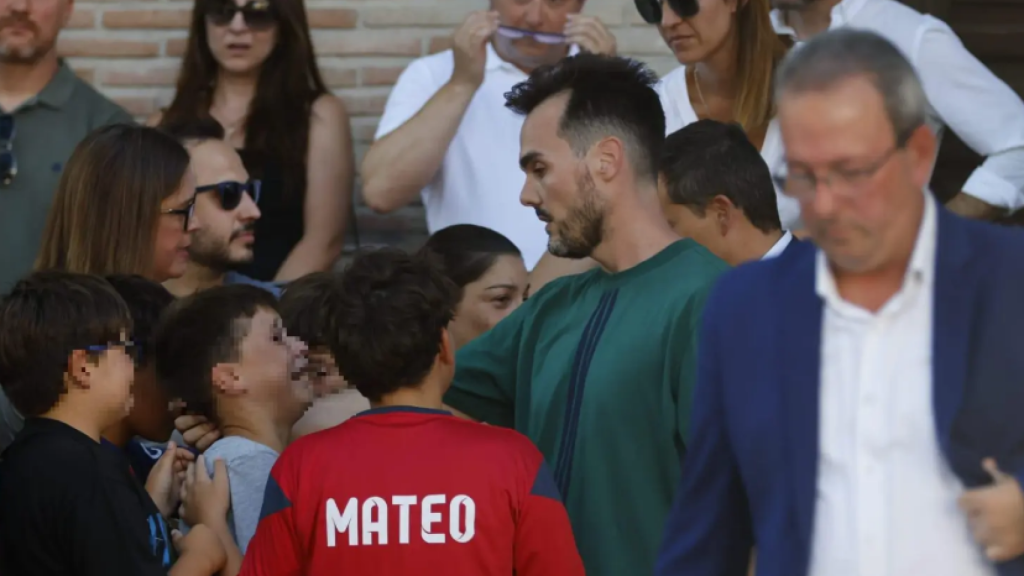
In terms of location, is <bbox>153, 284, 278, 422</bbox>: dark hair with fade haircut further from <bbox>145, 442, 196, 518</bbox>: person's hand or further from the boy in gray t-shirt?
<bbox>145, 442, 196, 518</bbox>: person's hand

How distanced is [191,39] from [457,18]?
3.67 feet

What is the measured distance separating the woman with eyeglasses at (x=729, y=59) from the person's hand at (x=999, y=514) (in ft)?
8.54

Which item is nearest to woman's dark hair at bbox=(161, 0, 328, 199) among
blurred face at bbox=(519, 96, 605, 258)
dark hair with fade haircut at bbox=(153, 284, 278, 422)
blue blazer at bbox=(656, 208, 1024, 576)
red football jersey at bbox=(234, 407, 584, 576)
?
dark hair with fade haircut at bbox=(153, 284, 278, 422)

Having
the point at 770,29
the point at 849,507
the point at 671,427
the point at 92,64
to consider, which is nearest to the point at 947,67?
the point at 770,29

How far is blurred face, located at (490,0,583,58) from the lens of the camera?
528 cm

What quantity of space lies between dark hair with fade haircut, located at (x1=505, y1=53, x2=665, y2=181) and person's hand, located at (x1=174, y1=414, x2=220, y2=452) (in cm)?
102

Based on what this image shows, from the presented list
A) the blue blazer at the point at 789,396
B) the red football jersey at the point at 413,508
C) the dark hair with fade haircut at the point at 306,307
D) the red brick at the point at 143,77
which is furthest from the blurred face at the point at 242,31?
the blue blazer at the point at 789,396

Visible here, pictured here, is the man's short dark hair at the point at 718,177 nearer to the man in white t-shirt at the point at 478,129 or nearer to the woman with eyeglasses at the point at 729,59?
the woman with eyeglasses at the point at 729,59

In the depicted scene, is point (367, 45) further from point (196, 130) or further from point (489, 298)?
point (489, 298)

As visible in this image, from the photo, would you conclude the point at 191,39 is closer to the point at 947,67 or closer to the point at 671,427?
the point at 947,67

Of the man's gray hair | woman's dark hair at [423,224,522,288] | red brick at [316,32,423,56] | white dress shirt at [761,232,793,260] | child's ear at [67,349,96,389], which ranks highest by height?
the man's gray hair

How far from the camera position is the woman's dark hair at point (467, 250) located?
4.59m

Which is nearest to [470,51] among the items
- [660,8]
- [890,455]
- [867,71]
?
[660,8]

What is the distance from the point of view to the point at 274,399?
12.0ft
